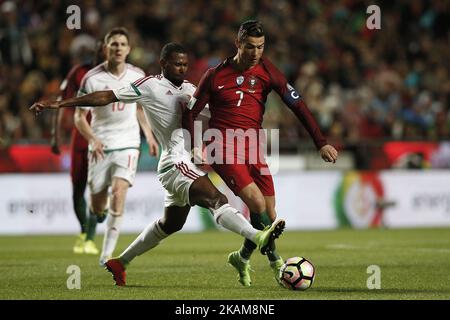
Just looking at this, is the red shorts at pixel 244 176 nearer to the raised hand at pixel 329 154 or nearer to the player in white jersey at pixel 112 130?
the raised hand at pixel 329 154

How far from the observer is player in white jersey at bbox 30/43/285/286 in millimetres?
8539

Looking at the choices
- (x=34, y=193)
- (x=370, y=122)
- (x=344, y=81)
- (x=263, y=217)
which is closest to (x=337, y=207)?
(x=370, y=122)

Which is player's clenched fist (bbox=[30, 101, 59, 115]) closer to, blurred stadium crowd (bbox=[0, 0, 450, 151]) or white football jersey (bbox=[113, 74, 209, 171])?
white football jersey (bbox=[113, 74, 209, 171])

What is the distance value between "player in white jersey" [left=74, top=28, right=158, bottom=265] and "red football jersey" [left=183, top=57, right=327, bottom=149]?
2.52 m

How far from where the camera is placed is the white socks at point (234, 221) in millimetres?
7969

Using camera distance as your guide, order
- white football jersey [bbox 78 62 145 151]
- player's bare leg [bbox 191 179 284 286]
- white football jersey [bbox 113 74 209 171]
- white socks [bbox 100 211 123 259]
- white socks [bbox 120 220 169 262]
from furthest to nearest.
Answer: white football jersey [bbox 78 62 145 151] < white socks [bbox 100 211 123 259] < white socks [bbox 120 220 169 262] < white football jersey [bbox 113 74 209 171] < player's bare leg [bbox 191 179 284 286]

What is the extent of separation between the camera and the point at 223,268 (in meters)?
10.5

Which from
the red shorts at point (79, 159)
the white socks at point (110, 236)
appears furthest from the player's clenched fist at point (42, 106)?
the red shorts at point (79, 159)

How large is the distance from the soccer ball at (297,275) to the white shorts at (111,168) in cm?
344

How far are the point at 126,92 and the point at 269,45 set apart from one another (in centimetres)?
1247

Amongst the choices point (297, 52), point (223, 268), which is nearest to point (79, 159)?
point (223, 268)

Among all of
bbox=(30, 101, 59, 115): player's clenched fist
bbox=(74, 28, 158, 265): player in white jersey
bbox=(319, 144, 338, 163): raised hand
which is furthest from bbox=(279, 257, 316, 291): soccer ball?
bbox=(74, 28, 158, 265): player in white jersey
